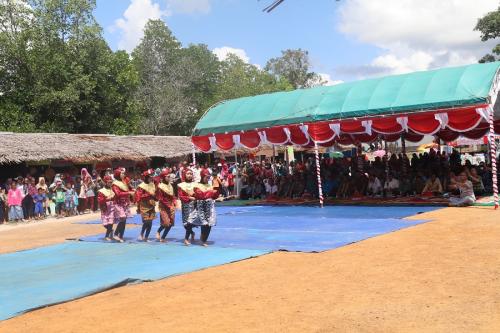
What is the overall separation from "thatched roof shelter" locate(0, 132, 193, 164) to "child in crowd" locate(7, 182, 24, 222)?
220 centimetres

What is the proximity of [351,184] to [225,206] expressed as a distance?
448 cm

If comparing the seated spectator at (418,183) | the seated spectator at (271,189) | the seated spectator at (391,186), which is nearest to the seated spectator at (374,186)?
the seated spectator at (391,186)

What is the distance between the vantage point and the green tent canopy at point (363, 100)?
14.1 m

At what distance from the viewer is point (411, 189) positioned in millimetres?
16531

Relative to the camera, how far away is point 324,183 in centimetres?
1877

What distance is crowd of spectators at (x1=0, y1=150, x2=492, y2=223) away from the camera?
16094mm

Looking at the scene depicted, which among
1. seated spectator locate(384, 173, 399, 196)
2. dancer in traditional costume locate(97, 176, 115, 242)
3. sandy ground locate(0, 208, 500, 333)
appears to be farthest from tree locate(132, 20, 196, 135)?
sandy ground locate(0, 208, 500, 333)

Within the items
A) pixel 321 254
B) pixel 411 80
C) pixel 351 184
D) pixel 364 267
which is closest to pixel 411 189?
pixel 351 184

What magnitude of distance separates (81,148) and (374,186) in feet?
43.3

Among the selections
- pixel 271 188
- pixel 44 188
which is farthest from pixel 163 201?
pixel 44 188

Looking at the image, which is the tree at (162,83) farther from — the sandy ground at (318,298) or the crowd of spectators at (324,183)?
the sandy ground at (318,298)

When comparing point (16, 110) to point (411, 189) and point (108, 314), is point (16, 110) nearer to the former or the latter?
point (411, 189)

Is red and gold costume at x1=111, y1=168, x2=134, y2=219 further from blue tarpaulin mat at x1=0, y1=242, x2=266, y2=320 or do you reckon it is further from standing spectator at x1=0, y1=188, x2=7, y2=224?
standing spectator at x1=0, y1=188, x2=7, y2=224

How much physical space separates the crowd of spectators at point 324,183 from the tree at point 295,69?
3925cm
